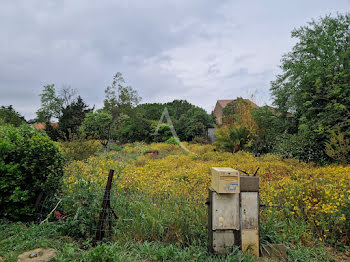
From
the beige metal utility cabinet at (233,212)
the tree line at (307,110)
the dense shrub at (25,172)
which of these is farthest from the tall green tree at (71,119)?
the beige metal utility cabinet at (233,212)

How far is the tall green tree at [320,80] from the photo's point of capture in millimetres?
8276

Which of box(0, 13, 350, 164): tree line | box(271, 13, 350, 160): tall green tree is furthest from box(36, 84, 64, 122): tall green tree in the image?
box(271, 13, 350, 160): tall green tree

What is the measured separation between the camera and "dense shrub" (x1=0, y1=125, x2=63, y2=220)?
3201mm

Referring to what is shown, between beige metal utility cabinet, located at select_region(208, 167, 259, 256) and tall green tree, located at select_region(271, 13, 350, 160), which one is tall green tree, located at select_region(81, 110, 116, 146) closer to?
tall green tree, located at select_region(271, 13, 350, 160)

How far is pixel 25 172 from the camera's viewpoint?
133 inches

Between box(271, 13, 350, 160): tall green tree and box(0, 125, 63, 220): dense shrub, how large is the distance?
829 cm

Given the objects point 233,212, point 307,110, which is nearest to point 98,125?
point 307,110

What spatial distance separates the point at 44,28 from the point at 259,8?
532cm

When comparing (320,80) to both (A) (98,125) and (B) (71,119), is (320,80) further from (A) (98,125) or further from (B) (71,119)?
(B) (71,119)

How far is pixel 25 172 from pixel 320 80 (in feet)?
31.6

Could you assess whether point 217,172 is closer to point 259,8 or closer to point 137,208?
point 137,208

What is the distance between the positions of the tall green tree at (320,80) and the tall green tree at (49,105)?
1040 inches

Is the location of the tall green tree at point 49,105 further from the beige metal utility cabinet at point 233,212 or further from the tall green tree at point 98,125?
the beige metal utility cabinet at point 233,212

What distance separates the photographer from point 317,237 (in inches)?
121
